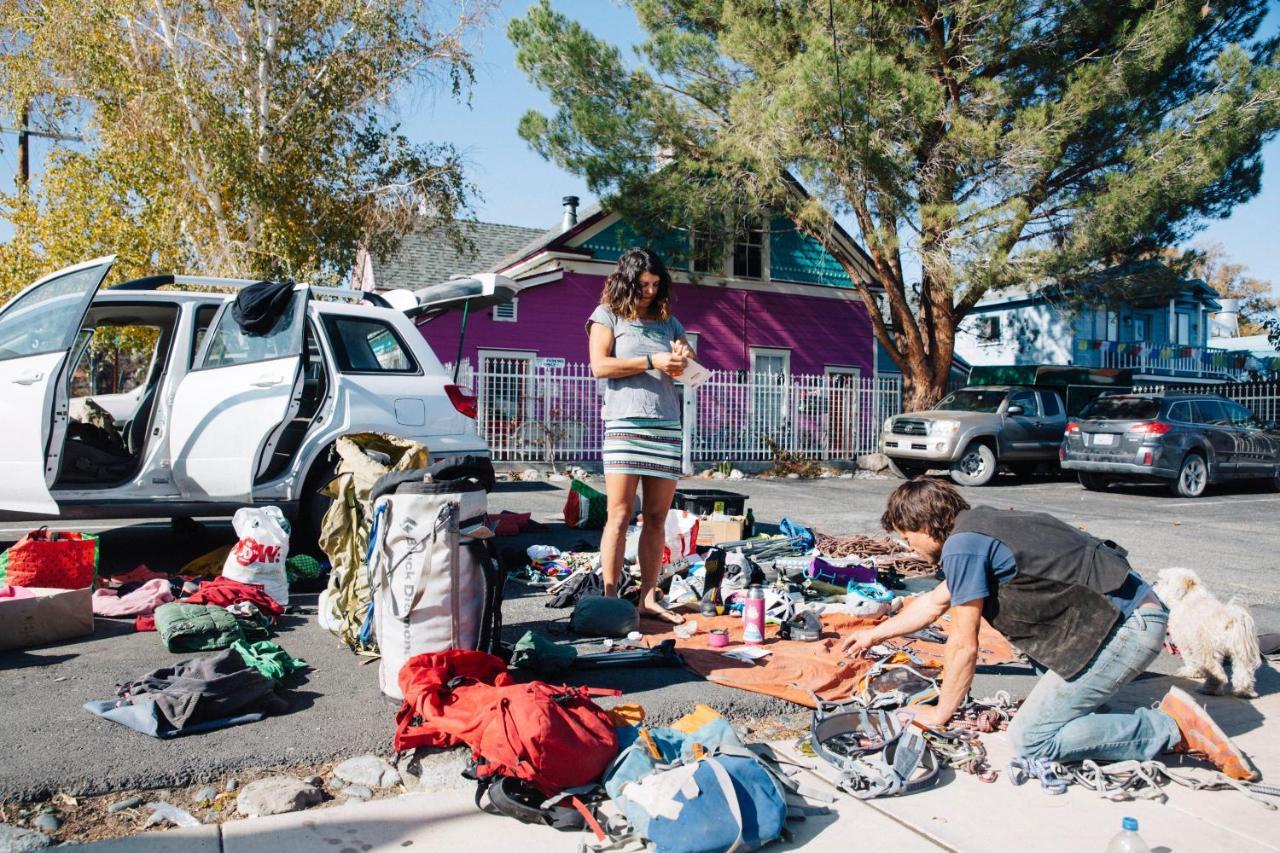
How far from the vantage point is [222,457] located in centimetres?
592

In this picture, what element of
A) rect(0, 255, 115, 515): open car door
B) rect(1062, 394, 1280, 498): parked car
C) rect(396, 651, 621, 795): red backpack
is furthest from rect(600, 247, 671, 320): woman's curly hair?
rect(1062, 394, 1280, 498): parked car

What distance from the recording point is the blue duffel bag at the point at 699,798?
8.38 feet

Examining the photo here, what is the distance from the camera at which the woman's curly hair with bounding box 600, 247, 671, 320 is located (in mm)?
4805

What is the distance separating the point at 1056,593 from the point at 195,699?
3108mm

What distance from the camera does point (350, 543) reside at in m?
4.66

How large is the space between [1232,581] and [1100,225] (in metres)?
10.7

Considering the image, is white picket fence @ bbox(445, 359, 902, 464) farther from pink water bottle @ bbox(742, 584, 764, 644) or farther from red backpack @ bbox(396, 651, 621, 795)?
red backpack @ bbox(396, 651, 621, 795)

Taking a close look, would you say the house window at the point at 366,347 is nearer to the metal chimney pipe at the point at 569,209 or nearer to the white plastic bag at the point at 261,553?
the white plastic bag at the point at 261,553

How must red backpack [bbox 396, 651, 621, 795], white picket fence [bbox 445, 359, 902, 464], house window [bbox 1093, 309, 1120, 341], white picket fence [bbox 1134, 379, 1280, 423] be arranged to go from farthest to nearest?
house window [bbox 1093, 309, 1120, 341]
white picket fence [bbox 1134, 379, 1280, 423]
white picket fence [bbox 445, 359, 902, 464]
red backpack [bbox 396, 651, 621, 795]

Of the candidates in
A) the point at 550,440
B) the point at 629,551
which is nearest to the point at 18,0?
the point at 550,440

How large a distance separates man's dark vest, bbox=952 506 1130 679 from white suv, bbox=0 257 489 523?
4083 millimetres

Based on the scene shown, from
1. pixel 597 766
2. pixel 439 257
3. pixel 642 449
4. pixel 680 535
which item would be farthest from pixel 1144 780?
pixel 439 257

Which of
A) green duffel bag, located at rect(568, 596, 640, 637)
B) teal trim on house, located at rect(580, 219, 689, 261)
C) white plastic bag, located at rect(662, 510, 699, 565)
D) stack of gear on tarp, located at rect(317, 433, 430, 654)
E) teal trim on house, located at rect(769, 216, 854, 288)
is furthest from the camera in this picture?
teal trim on house, located at rect(769, 216, 854, 288)

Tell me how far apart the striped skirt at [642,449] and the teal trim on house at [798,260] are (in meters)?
19.2
